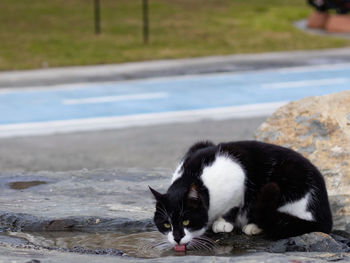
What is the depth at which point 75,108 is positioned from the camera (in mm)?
12398

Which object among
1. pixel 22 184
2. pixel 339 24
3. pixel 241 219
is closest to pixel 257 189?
pixel 241 219

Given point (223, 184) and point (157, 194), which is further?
point (223, 184)

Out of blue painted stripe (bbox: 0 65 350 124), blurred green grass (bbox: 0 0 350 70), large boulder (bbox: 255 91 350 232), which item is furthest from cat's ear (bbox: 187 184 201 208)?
blurred green grass (bbox: 0 0 350 70)

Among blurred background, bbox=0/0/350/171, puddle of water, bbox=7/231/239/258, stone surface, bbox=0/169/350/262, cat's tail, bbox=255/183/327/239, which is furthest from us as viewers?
blurred background, bbox=0/0/350/171

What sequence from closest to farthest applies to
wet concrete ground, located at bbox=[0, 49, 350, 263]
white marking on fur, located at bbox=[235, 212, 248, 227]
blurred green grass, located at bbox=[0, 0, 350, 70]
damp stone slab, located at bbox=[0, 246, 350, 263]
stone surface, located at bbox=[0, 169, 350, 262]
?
damp stone slab, located at bbox=[0, 246, 350, 263], stone surface, located at bbox=[0, 169, 350, 262], wet concrete ground, located at bbox=[0, 49, 350, 263], white marking on fur, located at bbox=[235, 212, 248, 227], blurred green grass, located at bbox=[0, 0, 350, 70]

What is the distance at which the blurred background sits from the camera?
9789mm

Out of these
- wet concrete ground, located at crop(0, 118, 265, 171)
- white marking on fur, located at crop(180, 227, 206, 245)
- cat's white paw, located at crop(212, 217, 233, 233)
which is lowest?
wet concrete ground, located at crop(0, 118, 265, 171)

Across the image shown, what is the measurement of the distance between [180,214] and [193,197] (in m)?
0.12

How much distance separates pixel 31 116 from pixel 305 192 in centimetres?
801

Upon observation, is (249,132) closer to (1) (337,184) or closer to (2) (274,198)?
(1) (337,184)

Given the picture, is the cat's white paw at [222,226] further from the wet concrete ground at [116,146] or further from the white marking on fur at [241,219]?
Answer: the wet concrete ground at [116,146]

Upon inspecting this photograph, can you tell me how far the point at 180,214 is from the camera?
403 cm

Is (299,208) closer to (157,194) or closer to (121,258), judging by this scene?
(157,194)

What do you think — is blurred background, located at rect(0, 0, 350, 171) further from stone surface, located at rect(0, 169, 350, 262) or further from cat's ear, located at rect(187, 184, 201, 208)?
cat's ear, located at rect(187, 184, 201, 208)
